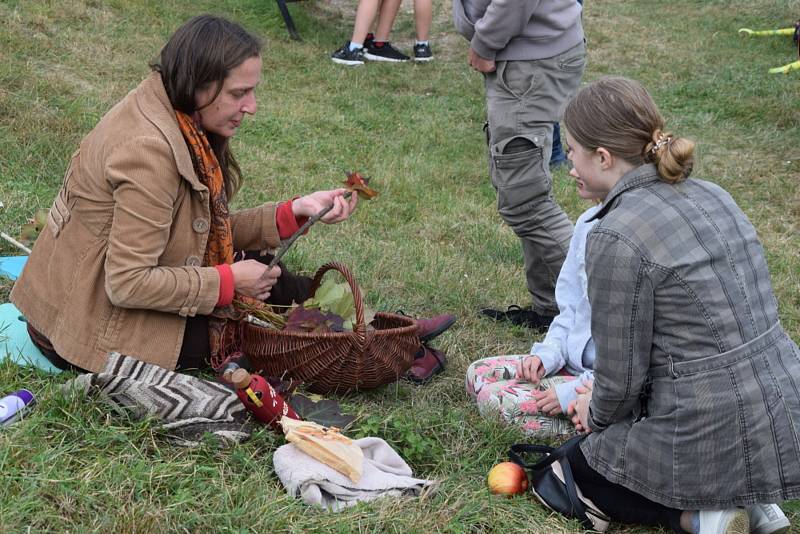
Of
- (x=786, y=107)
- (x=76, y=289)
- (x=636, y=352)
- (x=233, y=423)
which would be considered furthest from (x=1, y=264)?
(x=786, y=107)

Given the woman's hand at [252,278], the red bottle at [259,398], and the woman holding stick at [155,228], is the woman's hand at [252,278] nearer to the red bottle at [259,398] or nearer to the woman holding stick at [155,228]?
the woman holding stick at [155,228]

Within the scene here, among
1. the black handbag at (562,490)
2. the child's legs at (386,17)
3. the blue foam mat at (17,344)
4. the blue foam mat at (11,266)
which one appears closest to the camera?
the black handbag at (562,490)

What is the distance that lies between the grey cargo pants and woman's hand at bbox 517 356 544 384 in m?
0.89

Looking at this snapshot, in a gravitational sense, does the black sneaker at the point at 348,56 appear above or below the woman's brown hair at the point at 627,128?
below

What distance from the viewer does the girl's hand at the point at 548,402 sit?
317 centimetres

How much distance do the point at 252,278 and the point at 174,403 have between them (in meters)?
0.51

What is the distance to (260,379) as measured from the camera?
2.90 meters

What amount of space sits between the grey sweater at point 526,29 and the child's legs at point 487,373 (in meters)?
1.47

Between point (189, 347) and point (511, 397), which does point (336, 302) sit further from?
point (511, 397)

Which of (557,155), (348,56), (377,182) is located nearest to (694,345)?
(377,182)

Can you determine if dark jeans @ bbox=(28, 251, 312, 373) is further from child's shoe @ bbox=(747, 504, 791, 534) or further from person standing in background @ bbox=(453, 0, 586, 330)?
child's shoe @ bbox=(747, 504, 791, 534)

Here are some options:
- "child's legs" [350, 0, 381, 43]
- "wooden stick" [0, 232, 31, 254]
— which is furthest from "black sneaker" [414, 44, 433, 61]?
"wooden stick" [0, 232, 31, 254]

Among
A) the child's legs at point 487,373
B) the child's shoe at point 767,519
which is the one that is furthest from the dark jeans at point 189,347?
the child's shoe at point 767,519

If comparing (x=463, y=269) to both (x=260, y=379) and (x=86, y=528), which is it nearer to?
(x=260, y=379)
